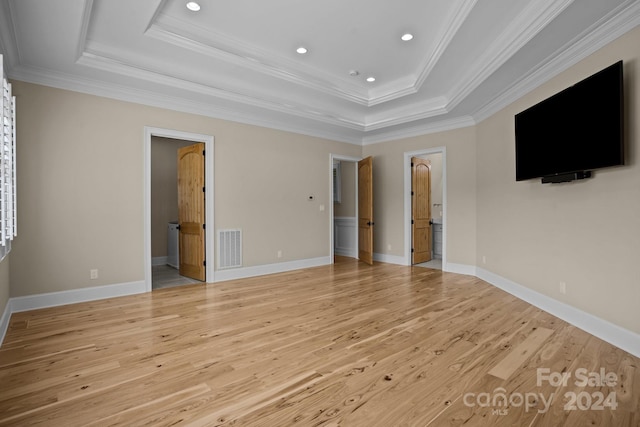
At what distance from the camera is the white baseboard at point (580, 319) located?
2690 mm

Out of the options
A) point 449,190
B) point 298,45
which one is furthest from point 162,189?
point 449,190

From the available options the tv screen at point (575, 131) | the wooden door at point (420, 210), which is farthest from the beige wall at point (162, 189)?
the tv screen at point (575, 131)

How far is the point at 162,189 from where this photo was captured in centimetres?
720

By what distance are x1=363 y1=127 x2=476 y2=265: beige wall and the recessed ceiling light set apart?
15.0ft

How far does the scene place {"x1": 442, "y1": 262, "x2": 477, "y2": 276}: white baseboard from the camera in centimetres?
576

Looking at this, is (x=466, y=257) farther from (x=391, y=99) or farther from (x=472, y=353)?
(x=472, y=353)

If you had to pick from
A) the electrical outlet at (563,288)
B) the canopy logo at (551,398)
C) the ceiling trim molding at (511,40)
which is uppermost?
the ceiling trim molding at (511,40)

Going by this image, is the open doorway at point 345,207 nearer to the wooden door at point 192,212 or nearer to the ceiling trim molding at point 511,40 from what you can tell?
the wooden door at point 192,212

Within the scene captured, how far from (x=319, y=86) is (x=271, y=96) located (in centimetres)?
80

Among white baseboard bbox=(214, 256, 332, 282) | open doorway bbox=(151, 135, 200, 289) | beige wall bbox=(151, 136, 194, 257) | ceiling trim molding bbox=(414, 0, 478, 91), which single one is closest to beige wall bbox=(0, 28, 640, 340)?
white baseboard bbox=(214, 256, 332, 282)

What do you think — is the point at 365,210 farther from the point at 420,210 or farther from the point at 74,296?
the point at 74,296

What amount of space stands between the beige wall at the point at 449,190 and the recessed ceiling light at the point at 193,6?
4.56 meters

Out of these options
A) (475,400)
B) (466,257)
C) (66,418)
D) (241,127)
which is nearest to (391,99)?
(241,127)

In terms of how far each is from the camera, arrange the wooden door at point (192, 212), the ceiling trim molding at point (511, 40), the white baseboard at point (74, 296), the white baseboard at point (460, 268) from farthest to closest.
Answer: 1. the white baseboard at point (460, 268)
2. the wooden door at point (192, 212)
3. the white baseboard at point (74, 296)
4. the ceiling trim molding at point (511, 40)
